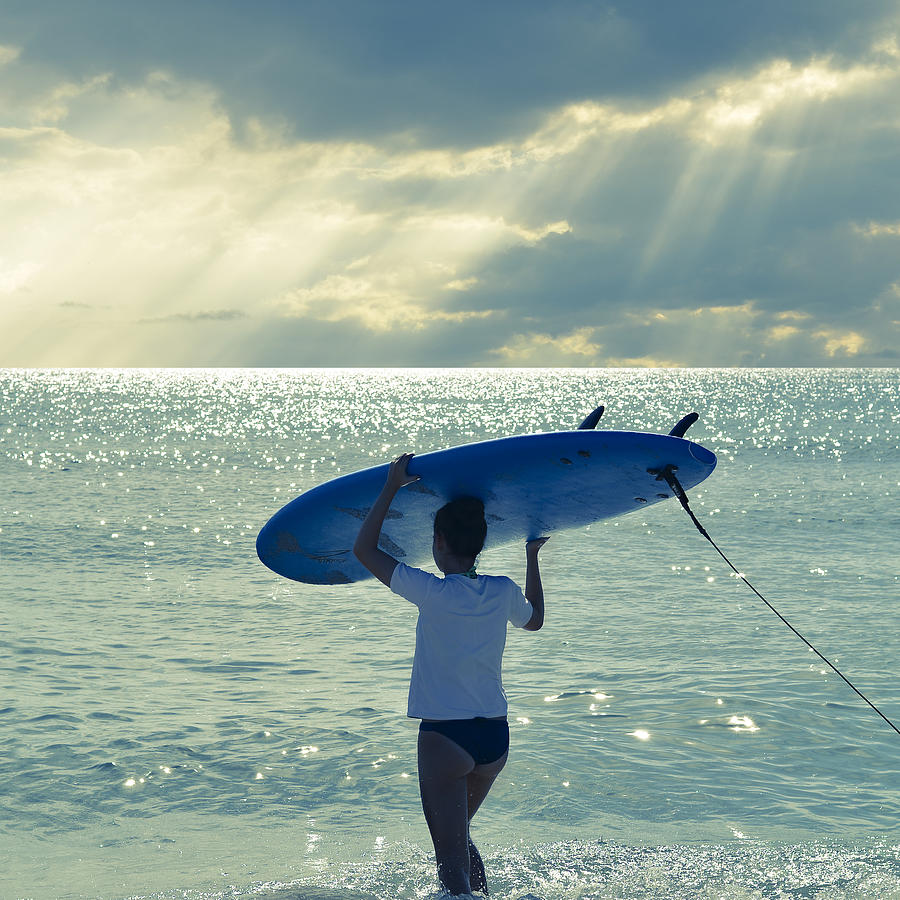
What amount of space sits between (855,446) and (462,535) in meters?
53.9

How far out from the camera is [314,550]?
17.3 ft

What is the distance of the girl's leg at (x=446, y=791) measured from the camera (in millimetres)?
3775

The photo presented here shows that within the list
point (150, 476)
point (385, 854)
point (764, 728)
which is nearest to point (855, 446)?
point (150, 476)

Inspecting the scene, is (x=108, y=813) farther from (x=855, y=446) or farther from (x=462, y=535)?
(x=855, y=446)

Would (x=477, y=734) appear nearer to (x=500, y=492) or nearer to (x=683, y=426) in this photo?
(x=500, y=492)

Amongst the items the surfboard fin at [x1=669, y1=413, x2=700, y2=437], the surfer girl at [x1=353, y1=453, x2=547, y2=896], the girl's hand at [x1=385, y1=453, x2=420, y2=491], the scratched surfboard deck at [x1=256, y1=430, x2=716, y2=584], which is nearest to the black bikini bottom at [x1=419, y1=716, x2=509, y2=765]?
the surfer girl at [x1=353, y1=453, x2=547, y2=896]

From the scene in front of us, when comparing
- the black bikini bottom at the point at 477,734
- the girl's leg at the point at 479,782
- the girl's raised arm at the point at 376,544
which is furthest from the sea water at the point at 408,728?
the girl's raised arm at the point at 376,544

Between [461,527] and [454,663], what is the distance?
1.78 feet

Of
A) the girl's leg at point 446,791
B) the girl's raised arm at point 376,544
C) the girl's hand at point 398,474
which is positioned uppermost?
the girl's hand at point 398,474

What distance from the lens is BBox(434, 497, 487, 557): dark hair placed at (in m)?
3.81

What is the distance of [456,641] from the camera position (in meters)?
3.73

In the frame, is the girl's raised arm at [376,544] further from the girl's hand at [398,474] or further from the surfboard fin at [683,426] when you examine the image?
the surfboard fin at [683,426]

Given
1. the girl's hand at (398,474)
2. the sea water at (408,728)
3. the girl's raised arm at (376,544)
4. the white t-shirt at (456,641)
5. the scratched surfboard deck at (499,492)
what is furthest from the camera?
the sea water at (408,728)

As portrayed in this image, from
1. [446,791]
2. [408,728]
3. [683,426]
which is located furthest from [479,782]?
[408,728]
